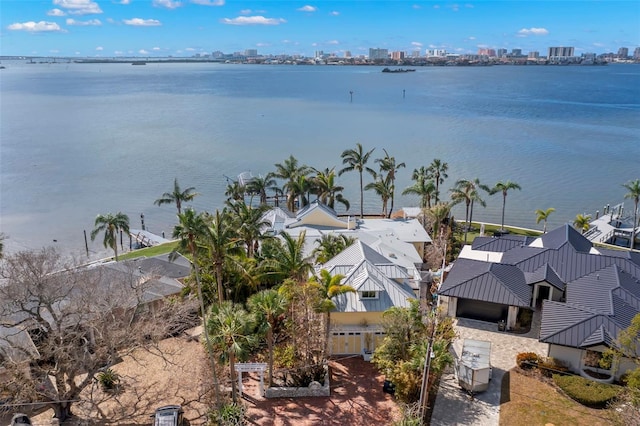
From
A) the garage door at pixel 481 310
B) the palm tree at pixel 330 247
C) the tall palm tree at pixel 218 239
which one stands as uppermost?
the tall palm tree at pixel 218 239

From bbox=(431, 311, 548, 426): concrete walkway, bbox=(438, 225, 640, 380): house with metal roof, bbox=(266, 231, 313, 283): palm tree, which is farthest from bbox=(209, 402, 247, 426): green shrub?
bbox=(438, 225, 640, 380): house with metal roof

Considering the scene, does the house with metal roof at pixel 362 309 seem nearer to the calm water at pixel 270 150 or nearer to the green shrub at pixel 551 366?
the green shrub at pixel 551 366

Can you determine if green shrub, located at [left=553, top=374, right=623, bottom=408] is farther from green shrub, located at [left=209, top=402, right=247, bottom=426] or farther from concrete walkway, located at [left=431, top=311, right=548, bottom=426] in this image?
green shrub, located at [left=209, top=402, right=247, bottom=426]

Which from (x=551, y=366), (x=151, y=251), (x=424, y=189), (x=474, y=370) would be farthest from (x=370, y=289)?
(x=151, y=251)

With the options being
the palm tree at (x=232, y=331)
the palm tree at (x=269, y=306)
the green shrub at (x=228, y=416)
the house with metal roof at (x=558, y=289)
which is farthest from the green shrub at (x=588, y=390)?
the green shrub at (x=228, y=416)

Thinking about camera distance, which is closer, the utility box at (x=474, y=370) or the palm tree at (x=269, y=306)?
the palm tree at (x=269, y=306)

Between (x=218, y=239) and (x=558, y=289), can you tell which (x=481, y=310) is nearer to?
(x=558, y=289)
